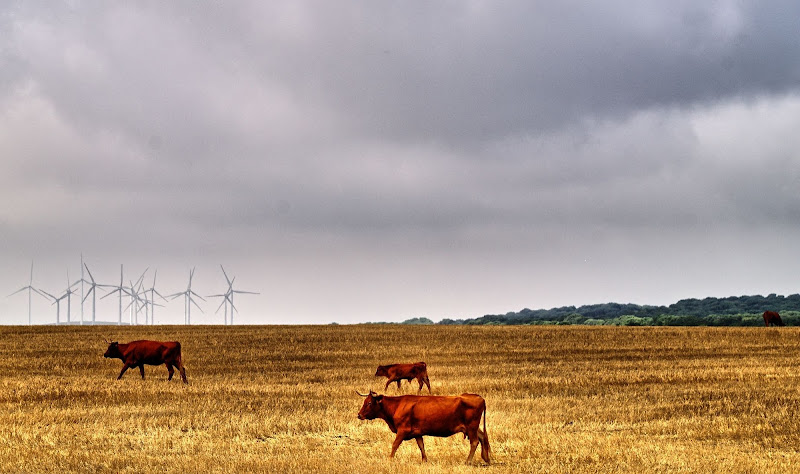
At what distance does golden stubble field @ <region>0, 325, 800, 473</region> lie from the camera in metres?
17.5

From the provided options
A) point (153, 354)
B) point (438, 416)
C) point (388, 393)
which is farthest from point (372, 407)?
point (153, 354)

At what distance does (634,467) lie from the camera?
16.6 m

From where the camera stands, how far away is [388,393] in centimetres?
3288

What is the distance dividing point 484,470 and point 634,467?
3007 millimetres

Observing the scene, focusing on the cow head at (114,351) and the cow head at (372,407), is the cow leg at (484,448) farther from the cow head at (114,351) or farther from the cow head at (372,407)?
the cow head at (114,351)

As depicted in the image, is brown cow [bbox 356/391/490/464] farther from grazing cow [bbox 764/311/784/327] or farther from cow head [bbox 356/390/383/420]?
grazing cow [bbox 764/311/784/327]

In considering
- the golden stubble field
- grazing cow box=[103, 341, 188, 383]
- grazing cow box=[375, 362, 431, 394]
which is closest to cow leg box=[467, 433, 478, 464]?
the golden stubble field

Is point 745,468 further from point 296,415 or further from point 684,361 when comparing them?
point 684,361

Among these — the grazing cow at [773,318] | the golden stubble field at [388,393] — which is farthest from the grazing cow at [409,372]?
the grazing cow at [773,318]

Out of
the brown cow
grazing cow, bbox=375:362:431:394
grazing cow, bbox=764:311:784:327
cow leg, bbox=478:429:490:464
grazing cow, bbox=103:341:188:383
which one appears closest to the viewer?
the brown cow

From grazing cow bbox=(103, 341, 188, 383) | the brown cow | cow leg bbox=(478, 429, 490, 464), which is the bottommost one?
cow leg bbox=(478, 429, 490, 464)

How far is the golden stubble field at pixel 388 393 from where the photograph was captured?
17.5m

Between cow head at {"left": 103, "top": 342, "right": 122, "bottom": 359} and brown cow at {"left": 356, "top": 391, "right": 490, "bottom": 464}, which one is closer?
brown cow at {"left": 356, "top": 391, "right": 490, "bottom": 464}

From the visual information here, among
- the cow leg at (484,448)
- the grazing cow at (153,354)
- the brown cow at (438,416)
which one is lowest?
the cow leg at (484,448)
